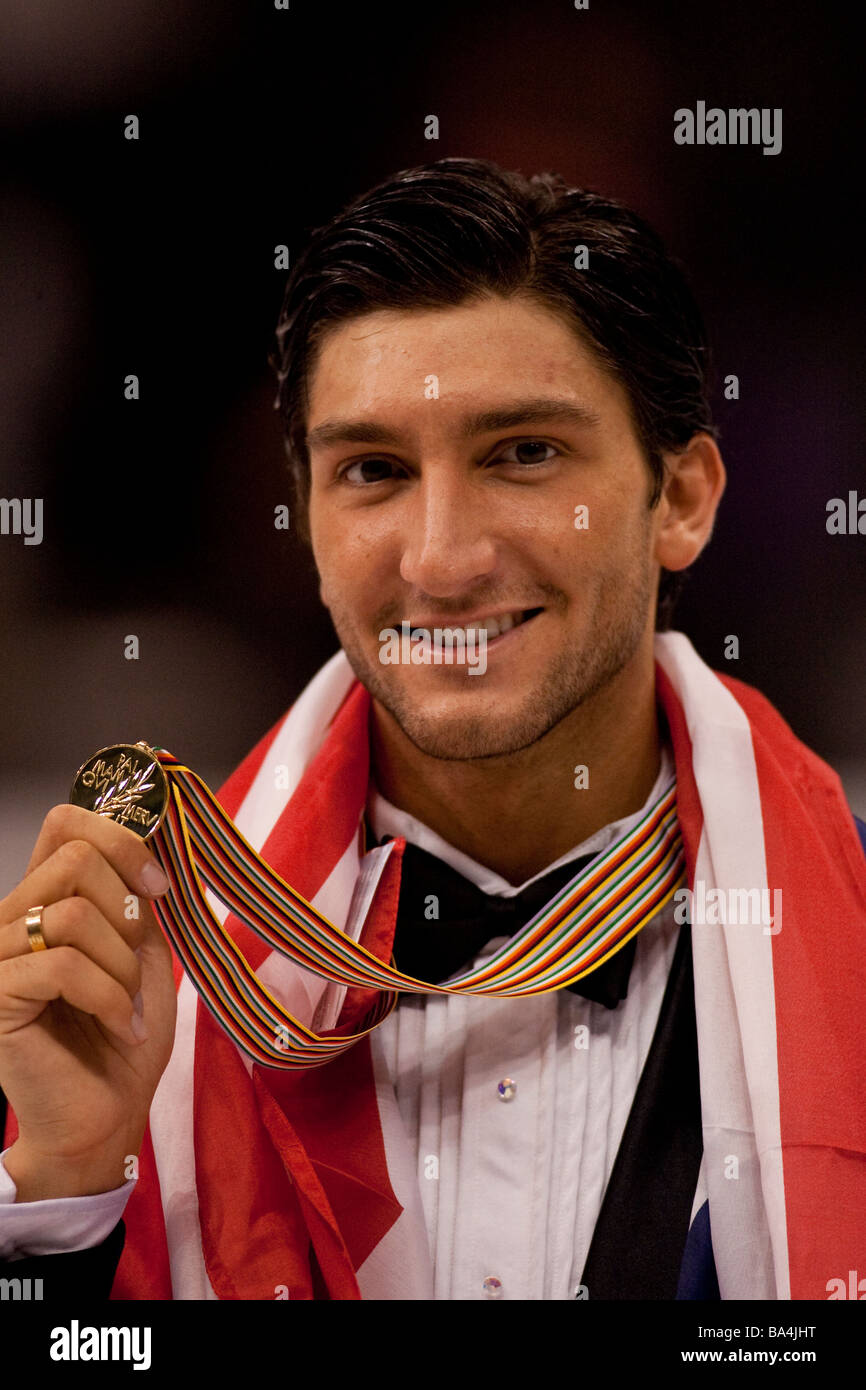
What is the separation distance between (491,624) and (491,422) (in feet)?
0.90

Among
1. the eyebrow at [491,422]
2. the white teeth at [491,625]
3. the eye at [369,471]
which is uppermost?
the eyebrow at [491,422]

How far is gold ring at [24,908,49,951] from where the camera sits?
149 centimetres

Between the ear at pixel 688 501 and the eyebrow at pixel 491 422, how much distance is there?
0.74 feet

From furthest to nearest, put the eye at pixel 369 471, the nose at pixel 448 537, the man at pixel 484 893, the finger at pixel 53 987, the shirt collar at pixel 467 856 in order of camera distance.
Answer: the shirt collar at pixel 467 856 → the eye at pixel 369 471 → the nose at pixel 448 537 → the man at pixel 484 893 → the finger at pixel 53 987

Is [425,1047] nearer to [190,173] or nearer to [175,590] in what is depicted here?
[175,590]

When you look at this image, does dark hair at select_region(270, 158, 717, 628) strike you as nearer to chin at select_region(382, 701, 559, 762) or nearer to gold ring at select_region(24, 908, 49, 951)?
chin at select_region(382, 701, 559, 762)

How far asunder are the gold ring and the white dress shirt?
0.99 feet

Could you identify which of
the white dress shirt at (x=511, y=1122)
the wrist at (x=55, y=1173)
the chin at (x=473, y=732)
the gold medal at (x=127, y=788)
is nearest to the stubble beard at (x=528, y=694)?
the chin at (x=473, y=732)

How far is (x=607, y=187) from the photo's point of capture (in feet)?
6.61

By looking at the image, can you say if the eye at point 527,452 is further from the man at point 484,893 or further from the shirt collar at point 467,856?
the shirt collar at point 467,856

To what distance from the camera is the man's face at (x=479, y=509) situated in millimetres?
1758

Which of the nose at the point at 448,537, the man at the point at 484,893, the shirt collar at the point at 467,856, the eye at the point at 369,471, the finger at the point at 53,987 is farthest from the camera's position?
the shirt collar at the point at 467,856

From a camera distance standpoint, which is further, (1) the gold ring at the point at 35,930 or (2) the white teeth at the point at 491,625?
(2) the white teeth at the point at 491,625
